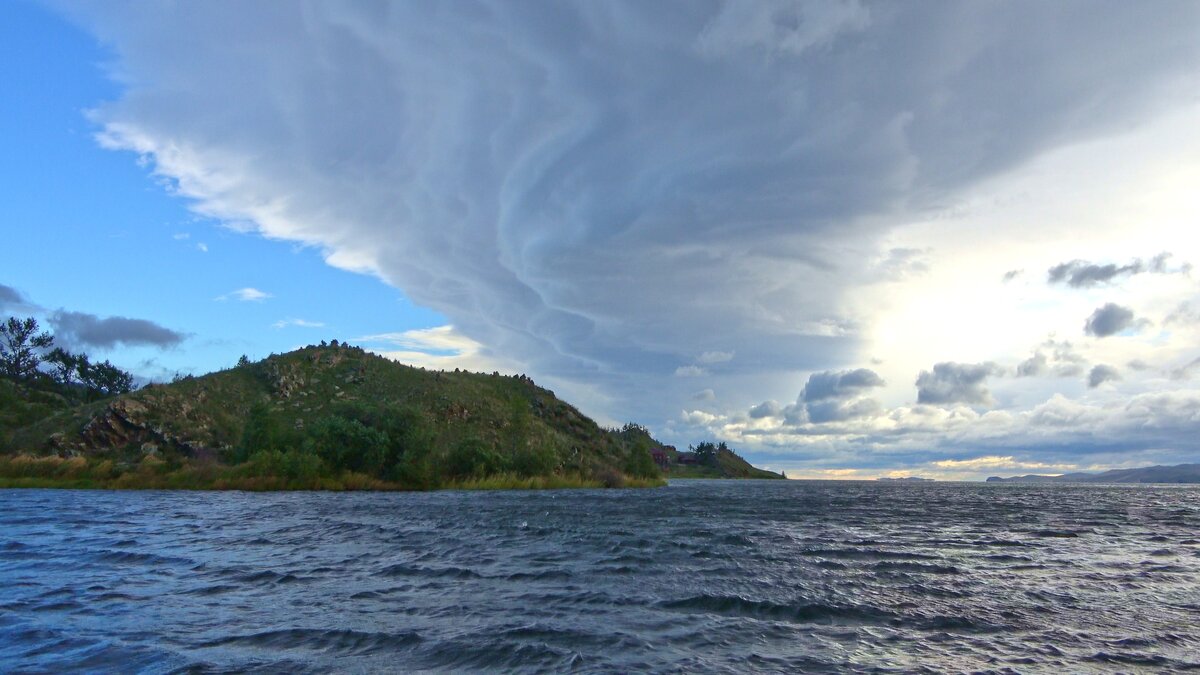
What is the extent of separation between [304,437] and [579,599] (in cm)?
9495

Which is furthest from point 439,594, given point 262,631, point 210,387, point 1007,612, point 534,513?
Answer: point 210,387

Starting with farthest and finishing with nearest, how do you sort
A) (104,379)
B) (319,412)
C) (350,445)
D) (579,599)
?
(104,379) < (319,412) < (350,445) < (579,599)

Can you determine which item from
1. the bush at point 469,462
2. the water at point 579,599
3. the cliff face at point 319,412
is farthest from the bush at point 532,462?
the water at point 579,599

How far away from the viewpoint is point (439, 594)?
22719mm

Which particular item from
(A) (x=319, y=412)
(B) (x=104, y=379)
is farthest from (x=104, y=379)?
(A) (x=319, y=412)

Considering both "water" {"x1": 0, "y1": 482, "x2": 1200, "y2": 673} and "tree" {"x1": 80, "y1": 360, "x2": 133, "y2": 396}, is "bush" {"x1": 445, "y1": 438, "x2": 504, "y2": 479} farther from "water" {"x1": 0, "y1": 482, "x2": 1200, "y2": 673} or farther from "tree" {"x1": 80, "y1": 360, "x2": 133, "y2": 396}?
"tree" {"x1": 80, "y1": 360, "x2": 133, "y2": 396}

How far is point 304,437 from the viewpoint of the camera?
106 m

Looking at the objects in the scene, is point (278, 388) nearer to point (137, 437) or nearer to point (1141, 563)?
point (137, 437)

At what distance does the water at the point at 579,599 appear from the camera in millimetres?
15359

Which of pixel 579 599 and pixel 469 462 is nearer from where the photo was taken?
pixel 579 599

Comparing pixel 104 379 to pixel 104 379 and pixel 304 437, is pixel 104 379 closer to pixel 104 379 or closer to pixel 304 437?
pixel 104 379

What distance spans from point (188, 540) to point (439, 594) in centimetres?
2065

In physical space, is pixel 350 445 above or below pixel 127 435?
below

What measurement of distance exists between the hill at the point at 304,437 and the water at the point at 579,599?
53395mm
